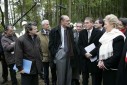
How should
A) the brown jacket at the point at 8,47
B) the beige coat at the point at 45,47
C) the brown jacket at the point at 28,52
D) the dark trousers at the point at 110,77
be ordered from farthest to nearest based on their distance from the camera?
the beige coat at the point at 45,47 → the brown jacket at the point at 8,47 → the brown jacket at the point at 28,52 → the dark trousers at the point at 110,77

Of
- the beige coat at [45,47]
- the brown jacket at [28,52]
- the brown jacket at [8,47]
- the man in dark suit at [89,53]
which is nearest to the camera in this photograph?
the brown jacket at [28,52]

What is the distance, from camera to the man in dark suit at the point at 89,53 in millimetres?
7898

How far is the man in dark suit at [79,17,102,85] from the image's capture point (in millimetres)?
7898

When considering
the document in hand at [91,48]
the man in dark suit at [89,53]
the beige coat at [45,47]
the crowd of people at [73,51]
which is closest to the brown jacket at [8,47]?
the crowd of people at [73,51]

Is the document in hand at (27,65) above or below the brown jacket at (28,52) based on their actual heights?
below

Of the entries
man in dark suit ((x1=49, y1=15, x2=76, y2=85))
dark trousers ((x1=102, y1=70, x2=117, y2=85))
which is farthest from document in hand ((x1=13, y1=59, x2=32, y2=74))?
dark trousers ((x1=102, y1=70, x2=117, y2=85))

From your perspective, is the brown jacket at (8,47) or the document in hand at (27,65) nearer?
the document in hand at (27,65)

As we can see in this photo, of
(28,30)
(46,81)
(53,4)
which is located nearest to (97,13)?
(53,4)

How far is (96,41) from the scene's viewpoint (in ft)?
26.2

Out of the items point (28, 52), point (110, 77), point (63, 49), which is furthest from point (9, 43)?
point (110, 77)

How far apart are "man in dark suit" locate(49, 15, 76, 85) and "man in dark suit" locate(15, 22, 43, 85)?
1074 millimetres

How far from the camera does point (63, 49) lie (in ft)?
26.2

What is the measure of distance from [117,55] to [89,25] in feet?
6.27

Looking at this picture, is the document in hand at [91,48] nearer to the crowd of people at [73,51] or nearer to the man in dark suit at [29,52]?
the crowd of people at [73,51]
